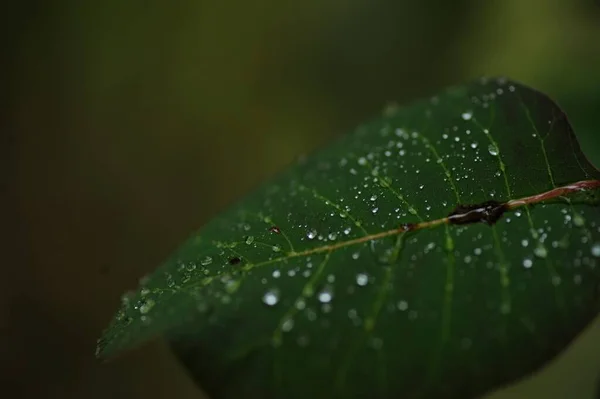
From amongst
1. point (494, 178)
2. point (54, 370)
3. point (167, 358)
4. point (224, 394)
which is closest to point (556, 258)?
point (494, 178)

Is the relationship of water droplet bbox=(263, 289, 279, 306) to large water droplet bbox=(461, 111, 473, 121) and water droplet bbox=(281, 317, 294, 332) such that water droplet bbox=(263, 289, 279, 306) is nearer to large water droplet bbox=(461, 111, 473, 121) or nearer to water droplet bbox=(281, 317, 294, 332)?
water droplet bbox=(281, 317, 294, 332)

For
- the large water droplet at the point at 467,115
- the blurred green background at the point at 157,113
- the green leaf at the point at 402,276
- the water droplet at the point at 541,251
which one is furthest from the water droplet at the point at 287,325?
the blurred green background at the point at 157,113

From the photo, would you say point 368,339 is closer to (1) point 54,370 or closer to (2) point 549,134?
(2) point 549,134

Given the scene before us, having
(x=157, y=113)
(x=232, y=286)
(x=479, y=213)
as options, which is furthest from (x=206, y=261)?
(x=157, y=113)

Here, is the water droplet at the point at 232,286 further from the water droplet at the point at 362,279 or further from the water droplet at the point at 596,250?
the water droplet at the point at 596,250

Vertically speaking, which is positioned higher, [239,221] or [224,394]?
[239,221]

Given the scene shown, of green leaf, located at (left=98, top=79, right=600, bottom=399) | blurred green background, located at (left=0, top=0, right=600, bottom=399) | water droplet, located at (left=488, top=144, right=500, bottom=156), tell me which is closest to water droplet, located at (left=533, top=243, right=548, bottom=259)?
green leaf, located at (left=98, top=79, right=600, bottom=399)

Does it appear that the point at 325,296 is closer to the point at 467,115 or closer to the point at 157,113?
the point at 467,115
